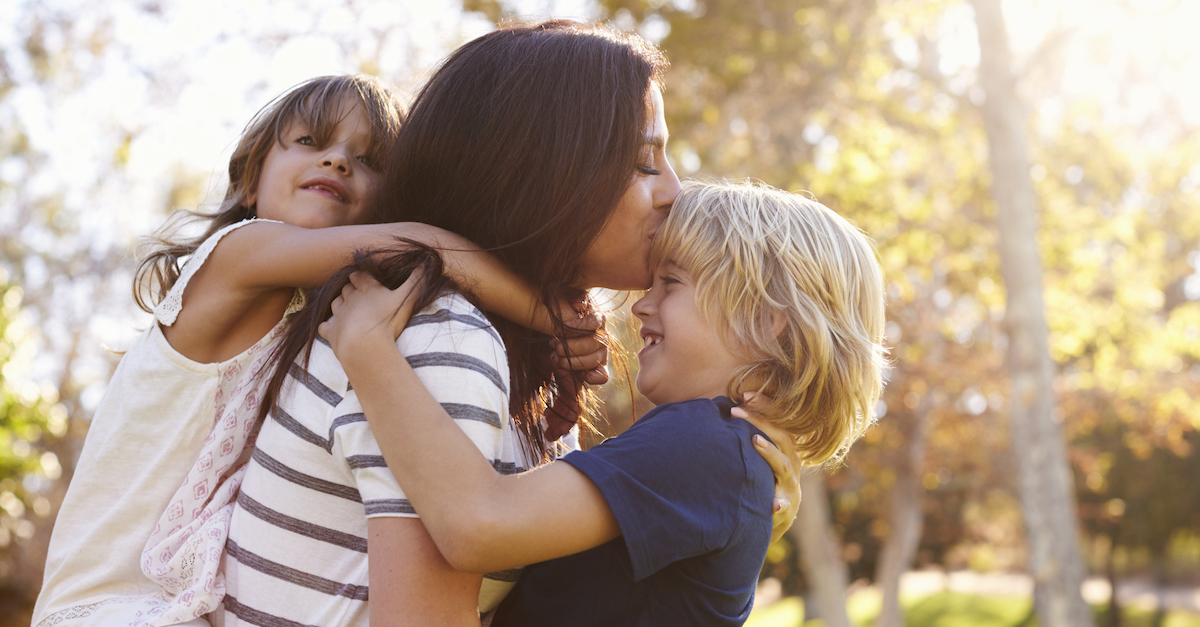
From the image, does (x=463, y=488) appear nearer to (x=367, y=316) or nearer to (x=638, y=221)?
(x=367, y=316)

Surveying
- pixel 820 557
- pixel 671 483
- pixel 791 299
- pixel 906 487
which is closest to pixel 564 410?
pixel 791 299

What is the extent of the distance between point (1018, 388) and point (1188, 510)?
14790mm

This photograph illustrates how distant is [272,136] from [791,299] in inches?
62.0

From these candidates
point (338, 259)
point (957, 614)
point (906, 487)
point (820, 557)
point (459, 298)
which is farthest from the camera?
point (957, 614)

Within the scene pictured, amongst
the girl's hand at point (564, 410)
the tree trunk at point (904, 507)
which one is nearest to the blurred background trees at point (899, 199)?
the tree trunk at point (904, 507)

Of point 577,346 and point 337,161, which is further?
point 337,161

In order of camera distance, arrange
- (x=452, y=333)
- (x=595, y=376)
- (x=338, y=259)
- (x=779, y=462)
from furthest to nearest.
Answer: (x=595, y=376) → (x=338, y=259) → (x=779, y=462) → (x=452, y=333)

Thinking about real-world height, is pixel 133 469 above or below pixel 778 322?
below

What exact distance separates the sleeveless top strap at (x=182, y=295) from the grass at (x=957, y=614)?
19.1 meters

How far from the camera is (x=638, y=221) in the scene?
6.18ft

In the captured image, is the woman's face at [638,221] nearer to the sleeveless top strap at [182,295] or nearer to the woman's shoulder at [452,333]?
the woman's shoulder at [452,333]

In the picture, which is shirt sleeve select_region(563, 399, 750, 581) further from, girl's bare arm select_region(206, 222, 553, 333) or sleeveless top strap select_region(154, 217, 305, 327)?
sleeveless top strap select_region(154, 217, 305, 327)

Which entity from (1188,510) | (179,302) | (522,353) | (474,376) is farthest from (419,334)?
(1188,510)

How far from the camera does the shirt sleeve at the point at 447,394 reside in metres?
1.34
